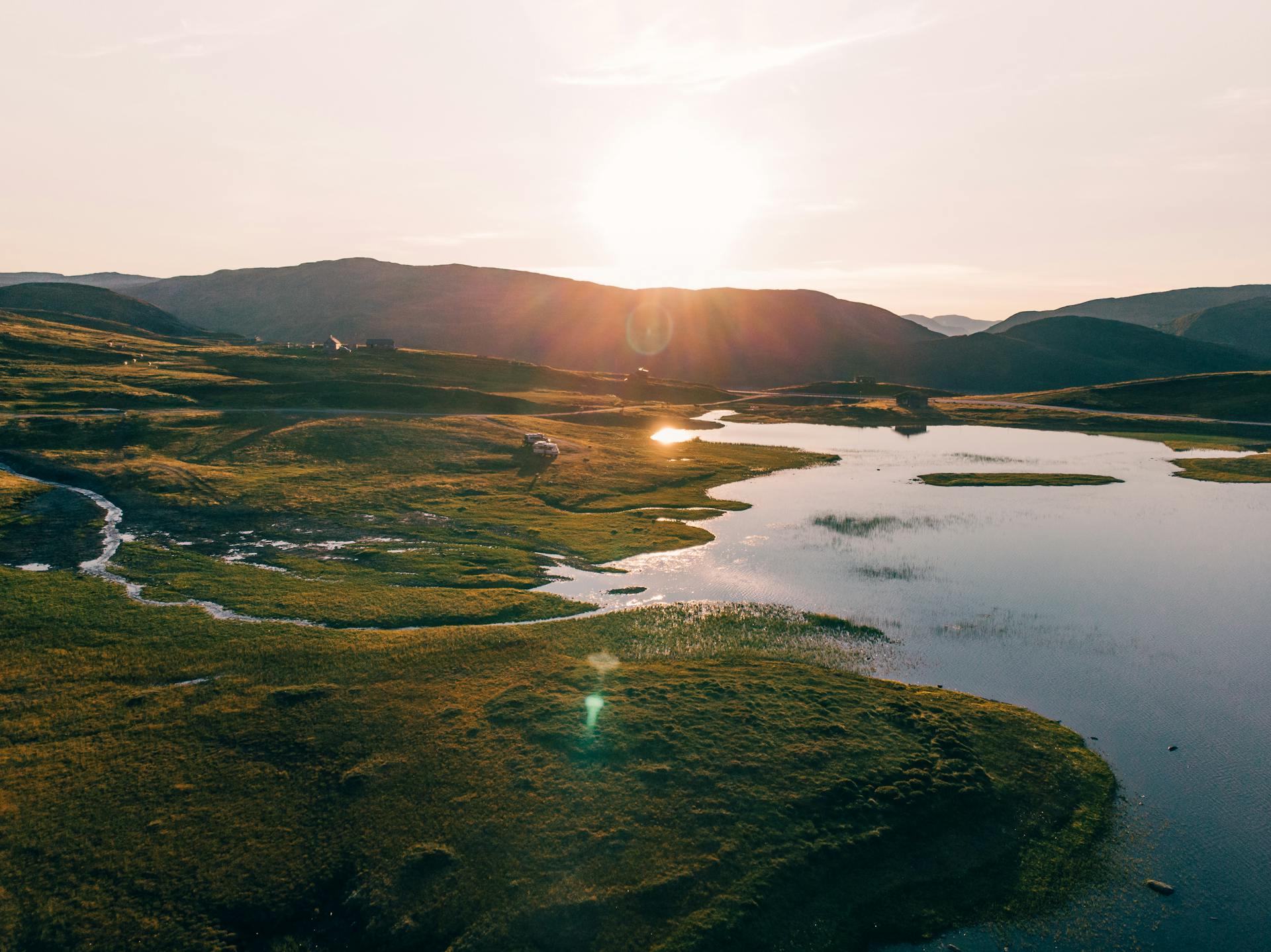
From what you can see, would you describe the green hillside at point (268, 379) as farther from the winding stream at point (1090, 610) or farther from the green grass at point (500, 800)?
the green grass at point (500, 800)

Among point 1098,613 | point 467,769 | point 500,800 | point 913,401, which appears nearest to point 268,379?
point 467,769

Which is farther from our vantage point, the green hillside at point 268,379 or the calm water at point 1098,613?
the green hillside at point 268,379

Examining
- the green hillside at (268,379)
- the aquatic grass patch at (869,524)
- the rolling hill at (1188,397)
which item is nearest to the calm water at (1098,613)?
the aquatic grass patch at (869,524)

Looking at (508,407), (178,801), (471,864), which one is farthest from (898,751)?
(508,407)

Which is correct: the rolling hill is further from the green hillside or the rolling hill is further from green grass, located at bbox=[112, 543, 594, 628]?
green grass, located at bbox=[112, 543, 594, 628]

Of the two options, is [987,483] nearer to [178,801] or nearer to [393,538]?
[393,538]
